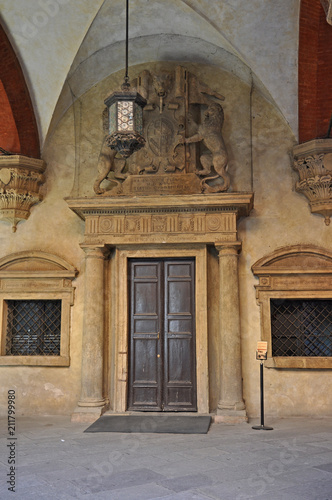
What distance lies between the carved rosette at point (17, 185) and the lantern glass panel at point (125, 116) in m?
3.62

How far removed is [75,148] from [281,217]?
389 centimetres

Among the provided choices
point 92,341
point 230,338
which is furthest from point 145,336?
point 230,338

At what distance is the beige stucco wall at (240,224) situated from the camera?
8.07m

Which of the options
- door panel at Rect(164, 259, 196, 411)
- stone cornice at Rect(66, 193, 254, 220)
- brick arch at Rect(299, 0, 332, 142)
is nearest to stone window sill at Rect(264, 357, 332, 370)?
door panel at Rect(164, 259, 196, 411)

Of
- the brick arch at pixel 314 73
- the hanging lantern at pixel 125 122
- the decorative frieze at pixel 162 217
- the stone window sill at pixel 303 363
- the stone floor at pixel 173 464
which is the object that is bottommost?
the stone floor at pixel 173 464

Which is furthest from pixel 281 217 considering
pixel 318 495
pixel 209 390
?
pixel 318 495

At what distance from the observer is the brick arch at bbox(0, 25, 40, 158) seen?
876cm

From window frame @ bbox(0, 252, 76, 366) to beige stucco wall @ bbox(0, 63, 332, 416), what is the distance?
0.48ft

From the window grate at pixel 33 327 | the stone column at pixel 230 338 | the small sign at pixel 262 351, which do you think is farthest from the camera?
the window grate at pixel 33 327

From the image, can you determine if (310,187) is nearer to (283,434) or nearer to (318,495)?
(283,434)

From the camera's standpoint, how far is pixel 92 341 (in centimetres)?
807

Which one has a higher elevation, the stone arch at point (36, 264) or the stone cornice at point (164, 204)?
the stone cornice at point (164, 204)

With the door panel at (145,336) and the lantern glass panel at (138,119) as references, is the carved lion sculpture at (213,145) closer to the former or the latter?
the door panel at (145,336)

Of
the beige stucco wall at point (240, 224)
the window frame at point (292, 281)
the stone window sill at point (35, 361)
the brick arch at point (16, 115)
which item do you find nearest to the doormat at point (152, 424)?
the beige stucco wall at point (240, 224)
